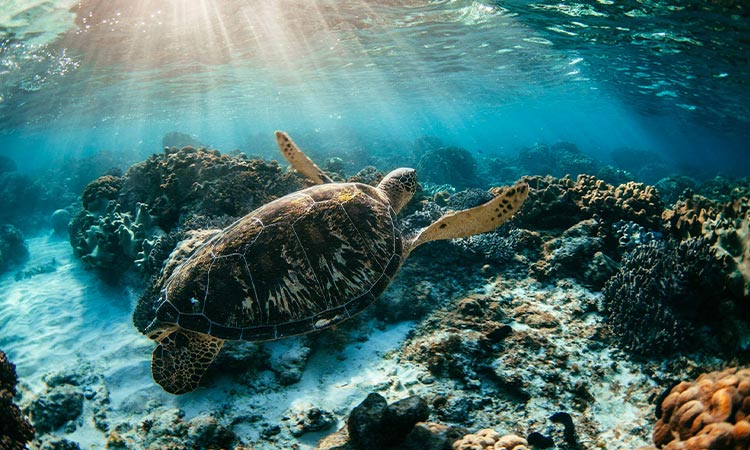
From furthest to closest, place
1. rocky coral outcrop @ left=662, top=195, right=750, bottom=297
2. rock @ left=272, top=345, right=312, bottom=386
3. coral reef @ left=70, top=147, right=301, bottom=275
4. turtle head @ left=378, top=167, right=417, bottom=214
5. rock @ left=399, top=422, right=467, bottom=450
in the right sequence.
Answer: coral reef @ left=70, top=147, right=301, bottom=275, turtle head @ left=378, top=167, right=417, bottom=214, rock @ left=272, top=345, right=312, bottom=386, rocky coral outcrop @ left=662, top=195, right=750, bottom=297, rock @ left=399, top=422, right=467, bottom=450

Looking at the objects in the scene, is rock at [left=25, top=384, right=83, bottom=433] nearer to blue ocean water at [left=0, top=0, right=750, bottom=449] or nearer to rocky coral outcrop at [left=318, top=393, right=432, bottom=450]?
blue ocean water at [left=0, top=0, right=750, bottom=449]

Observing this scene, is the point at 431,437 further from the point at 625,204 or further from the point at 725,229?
the point at 625,204

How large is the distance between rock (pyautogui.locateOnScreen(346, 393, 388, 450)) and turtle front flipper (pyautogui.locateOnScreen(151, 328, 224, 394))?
160 centimetres

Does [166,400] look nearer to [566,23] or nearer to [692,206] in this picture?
[692,206]

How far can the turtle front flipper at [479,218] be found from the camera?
382 cm

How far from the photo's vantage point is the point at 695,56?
15.0 meters

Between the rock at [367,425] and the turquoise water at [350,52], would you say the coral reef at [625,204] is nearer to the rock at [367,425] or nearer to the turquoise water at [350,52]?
the rock at [367,425]

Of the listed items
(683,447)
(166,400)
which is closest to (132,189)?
(166,400)

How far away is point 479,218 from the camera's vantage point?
13.0 ft

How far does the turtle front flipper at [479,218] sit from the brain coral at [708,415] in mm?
2091

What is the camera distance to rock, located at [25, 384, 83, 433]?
144 inches

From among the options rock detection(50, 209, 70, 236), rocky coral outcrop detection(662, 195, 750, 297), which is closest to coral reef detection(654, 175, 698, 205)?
rocky coral outcrop detection(662, 195, 750, 297)

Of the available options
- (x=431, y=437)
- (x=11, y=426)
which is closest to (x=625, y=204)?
(x=431, y=437)

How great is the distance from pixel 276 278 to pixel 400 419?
1.62 m
